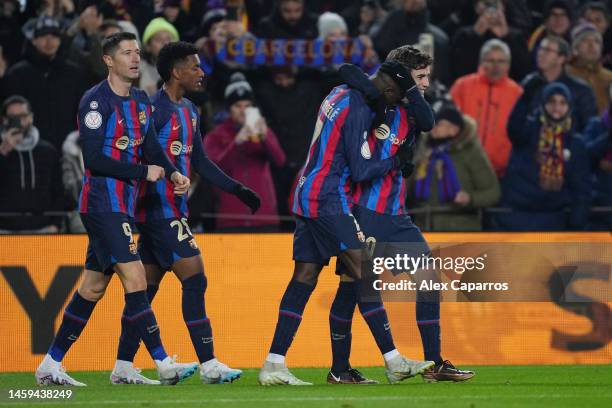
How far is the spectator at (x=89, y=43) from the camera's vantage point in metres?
13.0

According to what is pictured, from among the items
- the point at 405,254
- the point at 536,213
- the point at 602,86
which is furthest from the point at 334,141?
the point at 602,86

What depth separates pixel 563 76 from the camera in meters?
13.2

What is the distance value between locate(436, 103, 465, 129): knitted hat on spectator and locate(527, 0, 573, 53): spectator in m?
2.14

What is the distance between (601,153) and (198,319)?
18.6 feet

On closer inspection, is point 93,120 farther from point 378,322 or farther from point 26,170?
point 26,170

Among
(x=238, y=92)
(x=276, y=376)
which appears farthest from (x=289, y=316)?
(x=238, y=92)

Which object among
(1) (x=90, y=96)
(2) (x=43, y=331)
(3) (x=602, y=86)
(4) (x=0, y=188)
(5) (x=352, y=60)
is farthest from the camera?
(3) (x=602, y=86)

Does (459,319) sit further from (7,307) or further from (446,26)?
(446,26)

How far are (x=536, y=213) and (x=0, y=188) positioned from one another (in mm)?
5116

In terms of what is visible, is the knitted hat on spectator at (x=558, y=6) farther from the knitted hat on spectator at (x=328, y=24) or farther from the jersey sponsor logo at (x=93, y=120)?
the jersey sponsor logo at (x=93, y=120)

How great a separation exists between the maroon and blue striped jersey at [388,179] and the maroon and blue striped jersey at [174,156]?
98cm

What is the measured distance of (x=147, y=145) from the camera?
28.6 ft

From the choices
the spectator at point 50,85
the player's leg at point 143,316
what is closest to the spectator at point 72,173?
the spectator at point 50,85

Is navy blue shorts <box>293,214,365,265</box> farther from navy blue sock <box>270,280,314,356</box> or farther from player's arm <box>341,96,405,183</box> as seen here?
player's arm <box>341,96,405,183</box>
